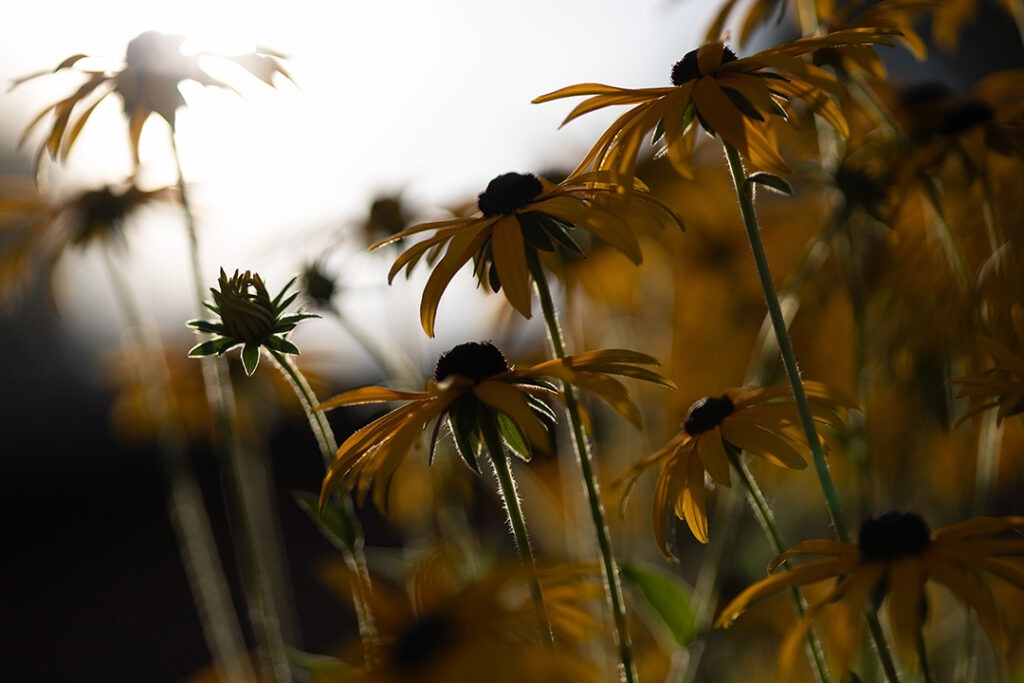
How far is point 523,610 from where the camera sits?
2.81 feet

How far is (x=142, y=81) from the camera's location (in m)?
1.41

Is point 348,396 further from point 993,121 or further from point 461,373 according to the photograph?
point 993,121

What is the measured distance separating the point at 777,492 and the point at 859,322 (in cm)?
73

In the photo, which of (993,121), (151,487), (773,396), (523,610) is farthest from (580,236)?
(151,487)

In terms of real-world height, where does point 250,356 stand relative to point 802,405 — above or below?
above

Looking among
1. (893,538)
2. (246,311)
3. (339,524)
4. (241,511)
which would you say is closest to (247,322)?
(246,311)

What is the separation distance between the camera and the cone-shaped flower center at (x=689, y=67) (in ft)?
3.41

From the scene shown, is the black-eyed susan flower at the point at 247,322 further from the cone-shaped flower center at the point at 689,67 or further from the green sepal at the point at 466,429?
the cone-shaped flower center at the point at 689,67

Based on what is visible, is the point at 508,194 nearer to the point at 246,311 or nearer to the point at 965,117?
the point at 246,311

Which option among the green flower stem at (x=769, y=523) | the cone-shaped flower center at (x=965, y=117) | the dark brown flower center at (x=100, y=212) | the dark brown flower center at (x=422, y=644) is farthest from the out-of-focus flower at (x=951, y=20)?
the dark brown flower center at (x=100, y=212)

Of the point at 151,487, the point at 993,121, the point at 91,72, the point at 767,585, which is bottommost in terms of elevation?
the point at 151,487

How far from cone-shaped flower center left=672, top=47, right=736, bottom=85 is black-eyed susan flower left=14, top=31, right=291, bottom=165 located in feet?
1.95

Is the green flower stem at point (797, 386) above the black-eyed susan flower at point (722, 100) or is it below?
below

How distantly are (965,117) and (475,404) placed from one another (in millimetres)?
852
